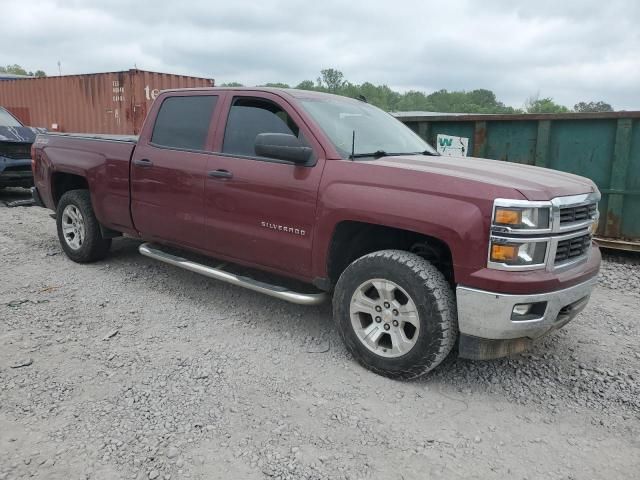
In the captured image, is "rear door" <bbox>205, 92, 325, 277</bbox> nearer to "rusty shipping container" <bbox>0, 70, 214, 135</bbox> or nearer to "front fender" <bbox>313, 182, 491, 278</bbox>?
"front fender" <bbox>313, 182, 491, 278</bbox>

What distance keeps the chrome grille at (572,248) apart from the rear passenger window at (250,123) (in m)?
1.98

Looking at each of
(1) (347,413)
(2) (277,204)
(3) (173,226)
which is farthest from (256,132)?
(1) (347,413)

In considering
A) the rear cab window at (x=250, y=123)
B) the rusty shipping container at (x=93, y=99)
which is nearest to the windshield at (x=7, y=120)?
the rusty shipping container at (x=93, y=99)

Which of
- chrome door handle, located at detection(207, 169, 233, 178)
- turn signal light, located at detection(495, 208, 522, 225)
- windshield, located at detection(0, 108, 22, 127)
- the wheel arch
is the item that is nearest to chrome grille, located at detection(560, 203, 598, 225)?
turn signal light, located at detection(495, 208, 522, 225)

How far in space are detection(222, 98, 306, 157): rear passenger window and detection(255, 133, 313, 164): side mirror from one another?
0.30 meters

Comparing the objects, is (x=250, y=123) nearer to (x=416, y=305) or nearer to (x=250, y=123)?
(x=250, y=123)

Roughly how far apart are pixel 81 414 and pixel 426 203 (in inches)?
91.0

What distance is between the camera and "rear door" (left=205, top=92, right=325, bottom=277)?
12.0 ft

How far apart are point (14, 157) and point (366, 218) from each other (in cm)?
879

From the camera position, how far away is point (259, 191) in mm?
3852

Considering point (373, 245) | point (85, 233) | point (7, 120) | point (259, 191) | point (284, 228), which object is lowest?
point (85, 233)

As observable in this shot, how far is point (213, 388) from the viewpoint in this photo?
3217 mm

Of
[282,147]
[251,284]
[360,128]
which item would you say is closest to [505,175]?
[360,128]

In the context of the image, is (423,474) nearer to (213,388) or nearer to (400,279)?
(400,279)
